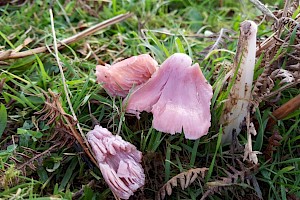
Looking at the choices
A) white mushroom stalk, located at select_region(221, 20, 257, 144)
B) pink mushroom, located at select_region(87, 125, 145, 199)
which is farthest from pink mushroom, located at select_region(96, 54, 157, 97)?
white mushroom stalk, located at select_region(221, 20, 257, 144)

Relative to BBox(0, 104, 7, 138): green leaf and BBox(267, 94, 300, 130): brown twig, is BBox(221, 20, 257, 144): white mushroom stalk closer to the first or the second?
BBox(267, 94, 300, 130): brown twig

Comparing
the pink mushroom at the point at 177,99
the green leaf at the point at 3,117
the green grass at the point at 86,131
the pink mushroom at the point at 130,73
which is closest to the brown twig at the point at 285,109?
the green grass at the point at 86,131

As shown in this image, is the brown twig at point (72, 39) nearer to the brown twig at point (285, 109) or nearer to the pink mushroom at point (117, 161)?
the pink mushroom at point (117, 161)

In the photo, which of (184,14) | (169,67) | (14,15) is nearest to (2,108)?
(169,67)

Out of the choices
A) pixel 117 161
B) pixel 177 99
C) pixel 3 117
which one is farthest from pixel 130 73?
pixel 3 117

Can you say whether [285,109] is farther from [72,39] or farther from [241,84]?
[72,39]

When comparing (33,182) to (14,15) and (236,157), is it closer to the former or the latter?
(236,157)
